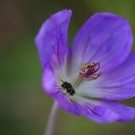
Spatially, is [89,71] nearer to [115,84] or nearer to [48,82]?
[115,84]

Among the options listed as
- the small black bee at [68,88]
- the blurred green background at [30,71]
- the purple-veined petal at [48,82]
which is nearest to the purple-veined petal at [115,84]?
the small black bee at [68,88]

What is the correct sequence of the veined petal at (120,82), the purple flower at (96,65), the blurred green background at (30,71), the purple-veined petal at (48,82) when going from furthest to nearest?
the blurred green background at (30,71) < the veined petal at (120,82) < the purple flower at (96,65) < the purple-veined petal at (48,82)

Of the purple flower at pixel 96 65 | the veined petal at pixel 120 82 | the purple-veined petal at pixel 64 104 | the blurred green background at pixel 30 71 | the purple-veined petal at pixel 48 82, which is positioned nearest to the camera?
the purple-veined petal at pixel 48 82

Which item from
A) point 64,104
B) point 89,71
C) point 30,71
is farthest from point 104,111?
point 30,71

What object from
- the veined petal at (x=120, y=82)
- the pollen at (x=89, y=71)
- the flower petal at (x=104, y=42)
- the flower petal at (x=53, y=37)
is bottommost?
the veined petal at (x=120, y=82)

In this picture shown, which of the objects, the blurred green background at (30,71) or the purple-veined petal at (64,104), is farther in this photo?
the blurred green background at (30,71)

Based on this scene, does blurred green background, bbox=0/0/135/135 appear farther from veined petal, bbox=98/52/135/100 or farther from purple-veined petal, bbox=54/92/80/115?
purple-veined petal, bbox=54/92/80/115

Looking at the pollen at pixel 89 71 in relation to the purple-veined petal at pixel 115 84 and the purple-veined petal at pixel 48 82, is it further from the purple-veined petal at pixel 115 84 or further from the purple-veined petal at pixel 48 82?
the purple-veined petal at pixel 48 82
